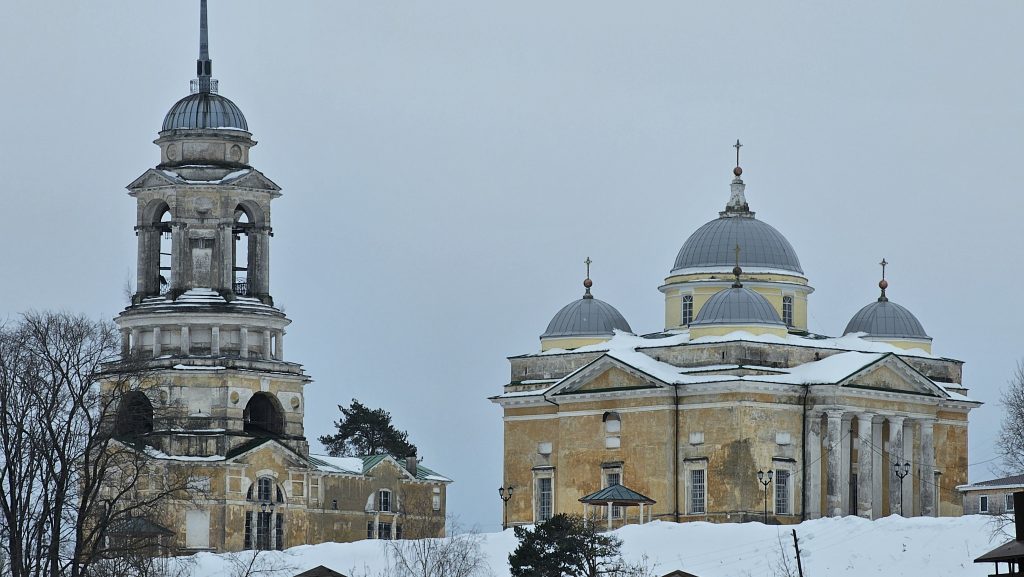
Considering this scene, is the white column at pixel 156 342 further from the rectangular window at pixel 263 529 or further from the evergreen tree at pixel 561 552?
the evergreen tree at pixel 561 552

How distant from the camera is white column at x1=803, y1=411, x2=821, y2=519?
272 ft

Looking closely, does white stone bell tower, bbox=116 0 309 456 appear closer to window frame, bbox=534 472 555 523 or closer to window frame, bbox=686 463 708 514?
window frame, bbox=534 472 555 523

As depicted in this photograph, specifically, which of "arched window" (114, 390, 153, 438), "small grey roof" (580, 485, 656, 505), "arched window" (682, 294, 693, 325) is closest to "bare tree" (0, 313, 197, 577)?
"arched window" (114, 390, 153, 438)

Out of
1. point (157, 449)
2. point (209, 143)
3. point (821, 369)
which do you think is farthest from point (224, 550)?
point (821, 369)

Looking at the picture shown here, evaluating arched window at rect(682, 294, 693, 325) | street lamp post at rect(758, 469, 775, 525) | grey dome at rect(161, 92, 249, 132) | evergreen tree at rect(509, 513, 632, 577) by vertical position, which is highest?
grey dome at rect(161, 92, 249, 132)

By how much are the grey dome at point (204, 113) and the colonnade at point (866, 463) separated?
22.0 meters

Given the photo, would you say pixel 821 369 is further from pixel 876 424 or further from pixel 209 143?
pixel 209 143

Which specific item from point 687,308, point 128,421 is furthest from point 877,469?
point 128,421

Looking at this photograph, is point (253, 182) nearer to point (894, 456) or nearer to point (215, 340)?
point (215, 340)

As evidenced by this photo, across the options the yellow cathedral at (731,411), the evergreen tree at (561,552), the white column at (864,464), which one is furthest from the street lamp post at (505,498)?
the evergreen tree at (561,552)

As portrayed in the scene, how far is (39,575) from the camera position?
60938 mm

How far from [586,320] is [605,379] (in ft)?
19.9

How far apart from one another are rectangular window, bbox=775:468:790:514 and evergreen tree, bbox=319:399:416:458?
36.2 metres

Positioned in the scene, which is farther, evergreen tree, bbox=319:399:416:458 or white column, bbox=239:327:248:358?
evergreen tree, bbox=319:399:416:458
